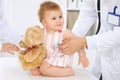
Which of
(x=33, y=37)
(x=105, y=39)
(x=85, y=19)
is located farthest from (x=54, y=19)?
(x=85, y=19)

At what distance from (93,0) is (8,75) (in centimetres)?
68

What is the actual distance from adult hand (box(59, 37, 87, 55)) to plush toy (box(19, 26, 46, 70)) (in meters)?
0.09

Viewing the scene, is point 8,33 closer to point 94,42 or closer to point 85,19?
point 85,19

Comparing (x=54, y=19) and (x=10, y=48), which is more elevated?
(x=54, y=19)

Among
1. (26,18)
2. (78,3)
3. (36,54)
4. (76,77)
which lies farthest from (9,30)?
(78,3)

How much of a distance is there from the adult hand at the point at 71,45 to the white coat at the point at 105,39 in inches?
3.7

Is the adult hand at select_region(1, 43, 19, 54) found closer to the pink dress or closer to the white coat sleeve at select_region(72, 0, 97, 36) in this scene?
the pink dress

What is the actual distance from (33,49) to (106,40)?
0.34 meters

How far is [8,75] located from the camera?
1067mm

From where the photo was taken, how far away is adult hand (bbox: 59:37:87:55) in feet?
3.53

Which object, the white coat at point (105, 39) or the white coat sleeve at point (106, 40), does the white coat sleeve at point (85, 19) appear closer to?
the white coat at point (105, 39)

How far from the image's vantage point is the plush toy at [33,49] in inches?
41.7

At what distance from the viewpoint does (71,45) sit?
3.52ft

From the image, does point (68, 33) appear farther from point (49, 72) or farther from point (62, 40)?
point (49, 72)
